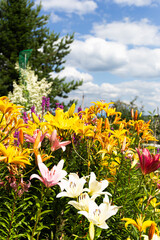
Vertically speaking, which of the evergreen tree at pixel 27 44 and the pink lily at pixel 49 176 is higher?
the evergreen tree at pixel 27 44

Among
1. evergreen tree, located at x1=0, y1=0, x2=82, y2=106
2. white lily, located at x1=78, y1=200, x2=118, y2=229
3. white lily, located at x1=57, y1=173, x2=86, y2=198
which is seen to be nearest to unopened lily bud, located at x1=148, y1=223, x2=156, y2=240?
white lily, located at x1=78, y1=200, x2=118, y2=229

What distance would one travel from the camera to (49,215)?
1191mm

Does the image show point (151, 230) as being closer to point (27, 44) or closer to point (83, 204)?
point (83, 204)

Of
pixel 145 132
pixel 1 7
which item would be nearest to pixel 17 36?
pixel 1 7

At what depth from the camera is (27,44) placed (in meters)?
15.3

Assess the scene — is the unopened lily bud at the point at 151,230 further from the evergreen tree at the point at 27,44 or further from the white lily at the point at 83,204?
the evergreen tree at the point at 27,44

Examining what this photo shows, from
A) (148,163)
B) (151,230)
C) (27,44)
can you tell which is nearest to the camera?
(151,230)

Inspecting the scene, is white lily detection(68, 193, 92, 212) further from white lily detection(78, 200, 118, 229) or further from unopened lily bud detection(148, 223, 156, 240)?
unopened lily bud detection(148, 223, 156, 240)

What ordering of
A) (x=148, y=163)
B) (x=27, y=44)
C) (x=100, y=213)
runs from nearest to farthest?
(x=100, y=213), (x=148, y=163), (x=27, y=44)

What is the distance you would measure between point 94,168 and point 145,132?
628 millimetres

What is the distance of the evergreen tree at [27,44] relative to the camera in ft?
49.7

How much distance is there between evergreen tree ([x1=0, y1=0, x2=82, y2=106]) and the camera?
1516cm

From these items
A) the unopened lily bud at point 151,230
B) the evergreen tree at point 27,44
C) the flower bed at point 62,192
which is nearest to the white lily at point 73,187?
the flower bed at point 62,192

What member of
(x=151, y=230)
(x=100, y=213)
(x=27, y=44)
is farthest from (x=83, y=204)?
(x=27, y=44)
